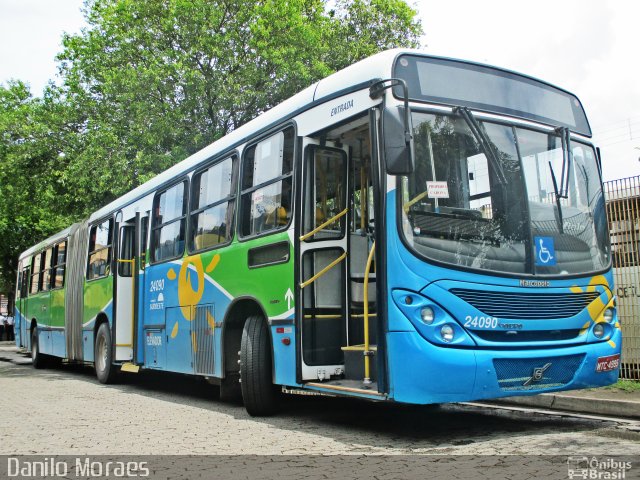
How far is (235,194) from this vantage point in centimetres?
859

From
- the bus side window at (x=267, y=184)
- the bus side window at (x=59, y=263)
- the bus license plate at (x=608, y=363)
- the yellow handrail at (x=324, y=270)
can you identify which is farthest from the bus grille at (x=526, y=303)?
the bus side window at (x=59, y=263)

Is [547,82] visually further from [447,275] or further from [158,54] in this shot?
[158,54]

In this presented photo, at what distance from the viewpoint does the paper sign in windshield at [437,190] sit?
6008 millimetres

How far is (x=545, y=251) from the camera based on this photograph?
6.28 m

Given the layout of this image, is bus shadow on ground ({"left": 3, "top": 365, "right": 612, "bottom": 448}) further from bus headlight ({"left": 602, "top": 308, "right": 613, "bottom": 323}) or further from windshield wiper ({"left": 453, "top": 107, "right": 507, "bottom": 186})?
Answer: windshield wiper ({"left": 453, "top": 107, "right": 507, "bottom": 186})

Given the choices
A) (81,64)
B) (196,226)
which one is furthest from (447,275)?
(81,64)

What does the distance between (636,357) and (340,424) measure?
4506 millimetres

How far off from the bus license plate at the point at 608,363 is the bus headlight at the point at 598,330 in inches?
8.3

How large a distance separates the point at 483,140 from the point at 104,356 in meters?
9.57

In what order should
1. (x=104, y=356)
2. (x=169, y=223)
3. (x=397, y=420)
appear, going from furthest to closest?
(x=104, y=356)
(x=169, y=223)
(x=397, y=420)

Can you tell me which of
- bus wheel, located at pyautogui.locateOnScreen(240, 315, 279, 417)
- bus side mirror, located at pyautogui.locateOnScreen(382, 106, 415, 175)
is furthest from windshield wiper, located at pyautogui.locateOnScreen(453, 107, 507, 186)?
bus wheel, located at pyautogui.locateOnScreen(240, 315, 279, 417)

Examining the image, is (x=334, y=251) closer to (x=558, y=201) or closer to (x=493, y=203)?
(x=493, y=203)

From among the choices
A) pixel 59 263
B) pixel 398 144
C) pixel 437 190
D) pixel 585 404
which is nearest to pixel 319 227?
pixel 437 190

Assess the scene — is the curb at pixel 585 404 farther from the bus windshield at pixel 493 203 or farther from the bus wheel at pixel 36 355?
the bus wheel at pixel 36 355
